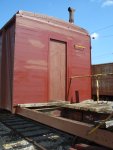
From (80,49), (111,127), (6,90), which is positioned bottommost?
(111,127)

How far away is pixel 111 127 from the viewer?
3.12 m

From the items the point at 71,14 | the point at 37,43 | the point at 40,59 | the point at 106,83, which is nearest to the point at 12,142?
the point at 40,59

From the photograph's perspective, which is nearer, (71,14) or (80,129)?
(80,129)

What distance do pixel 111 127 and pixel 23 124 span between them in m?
→ 5.08

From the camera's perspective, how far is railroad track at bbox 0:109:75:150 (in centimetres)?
538

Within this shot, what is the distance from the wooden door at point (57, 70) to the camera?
21.2 feet

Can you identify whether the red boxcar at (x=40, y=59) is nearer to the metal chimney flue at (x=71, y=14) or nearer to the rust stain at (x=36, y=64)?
the rust stain at (x=36, y=64)

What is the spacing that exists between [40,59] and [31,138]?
1993 mm

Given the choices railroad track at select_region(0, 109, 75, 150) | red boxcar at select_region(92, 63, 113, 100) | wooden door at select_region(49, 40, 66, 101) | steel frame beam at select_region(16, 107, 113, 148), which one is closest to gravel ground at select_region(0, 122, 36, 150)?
railroad track at select_region(0, 109, 75, 150)

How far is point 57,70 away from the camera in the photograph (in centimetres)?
657

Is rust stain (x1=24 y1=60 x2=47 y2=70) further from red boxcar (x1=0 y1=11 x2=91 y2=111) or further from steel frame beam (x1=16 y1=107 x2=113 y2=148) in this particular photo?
steel frame beam (x1=16 y1=107 x2=113 y2=148)

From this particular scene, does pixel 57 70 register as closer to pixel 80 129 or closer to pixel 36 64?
pixel 36 64

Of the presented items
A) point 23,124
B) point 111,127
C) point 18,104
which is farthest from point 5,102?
point 111,127

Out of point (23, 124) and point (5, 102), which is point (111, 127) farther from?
point (23, 124)
